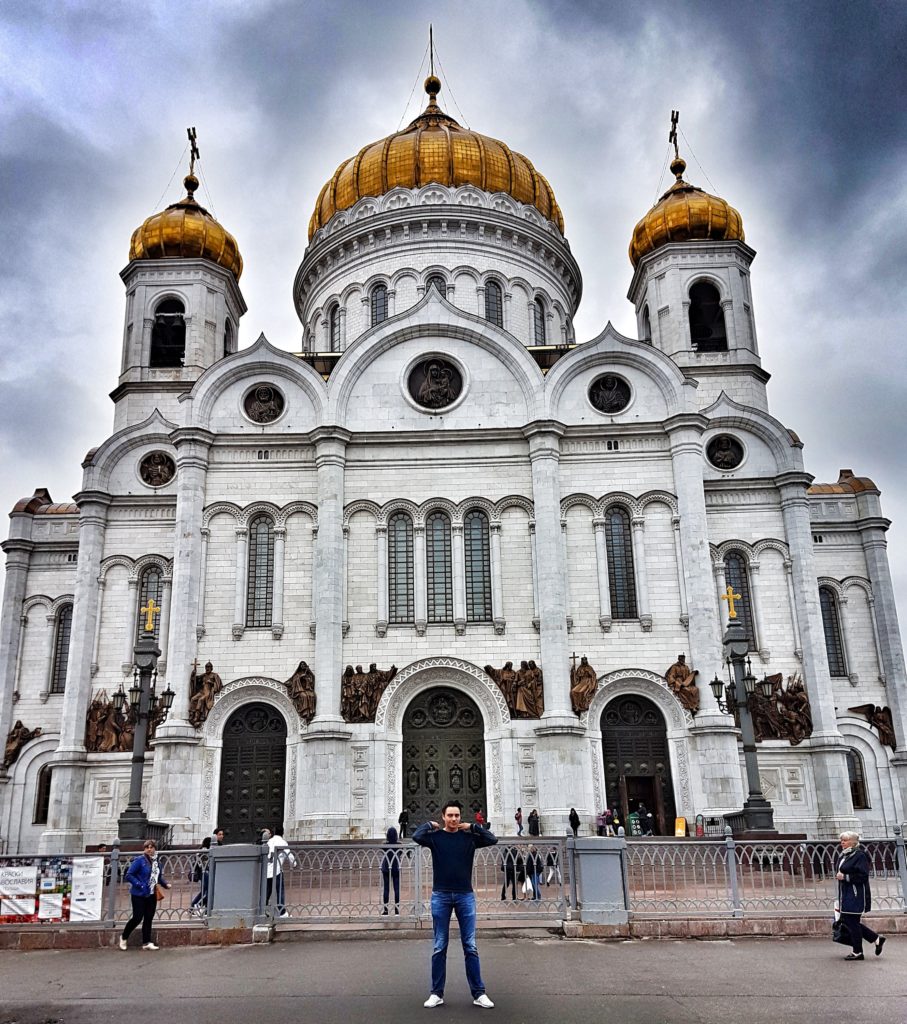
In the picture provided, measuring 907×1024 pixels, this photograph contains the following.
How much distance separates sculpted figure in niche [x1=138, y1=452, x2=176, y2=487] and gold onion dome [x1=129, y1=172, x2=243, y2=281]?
849 cm

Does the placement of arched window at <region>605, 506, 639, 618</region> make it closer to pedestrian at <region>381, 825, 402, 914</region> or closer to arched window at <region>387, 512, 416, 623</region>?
arched window at <region>387, 512, 416, 623</region>

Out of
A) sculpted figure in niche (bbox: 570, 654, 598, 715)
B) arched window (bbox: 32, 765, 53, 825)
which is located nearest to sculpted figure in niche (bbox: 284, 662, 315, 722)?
sculpted figure in niche (bbox: 570, 654, 598, 715)

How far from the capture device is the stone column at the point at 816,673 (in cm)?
2666

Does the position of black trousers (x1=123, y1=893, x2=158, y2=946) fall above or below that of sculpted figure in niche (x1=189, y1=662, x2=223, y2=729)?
below

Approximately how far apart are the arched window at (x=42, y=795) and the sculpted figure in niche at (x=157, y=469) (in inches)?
376

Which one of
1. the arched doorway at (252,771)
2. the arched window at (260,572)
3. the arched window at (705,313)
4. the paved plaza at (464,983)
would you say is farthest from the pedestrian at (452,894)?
the arched window at (705,313)

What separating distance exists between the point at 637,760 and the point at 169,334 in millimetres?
21940

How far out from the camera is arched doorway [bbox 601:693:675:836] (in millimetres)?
26281

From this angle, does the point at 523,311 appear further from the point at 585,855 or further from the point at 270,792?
the point at 585,855

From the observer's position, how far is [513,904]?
550 inches

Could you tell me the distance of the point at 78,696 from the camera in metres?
28.2

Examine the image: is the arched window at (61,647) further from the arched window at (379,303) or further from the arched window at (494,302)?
the arched window at (494,302)

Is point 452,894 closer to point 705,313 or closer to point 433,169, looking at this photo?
point 705,313

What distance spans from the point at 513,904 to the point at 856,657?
69.8ft
